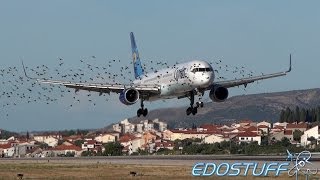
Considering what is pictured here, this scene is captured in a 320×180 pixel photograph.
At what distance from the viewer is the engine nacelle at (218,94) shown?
4476 inches

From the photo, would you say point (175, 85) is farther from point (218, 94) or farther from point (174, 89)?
point (218, 94)

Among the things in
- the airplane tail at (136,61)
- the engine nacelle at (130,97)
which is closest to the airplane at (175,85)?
the engine nacelle at (130,97)

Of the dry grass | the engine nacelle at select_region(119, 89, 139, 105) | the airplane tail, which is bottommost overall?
the dry grass

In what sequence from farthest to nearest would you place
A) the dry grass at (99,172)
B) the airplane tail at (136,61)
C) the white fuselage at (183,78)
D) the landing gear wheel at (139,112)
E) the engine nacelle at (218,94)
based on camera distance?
the airplane tail at (136,61)
the landing gear wheel at (139,112)
the engine nacelle at (218,94)
the white fuselage at (183,78)
the dry grass at (99,172)

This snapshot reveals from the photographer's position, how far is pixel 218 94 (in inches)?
4476

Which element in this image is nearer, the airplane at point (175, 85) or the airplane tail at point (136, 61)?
the airplane at point (175, 85)

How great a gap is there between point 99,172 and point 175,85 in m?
27.5

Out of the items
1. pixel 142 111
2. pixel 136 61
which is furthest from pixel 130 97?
pixel 136 61

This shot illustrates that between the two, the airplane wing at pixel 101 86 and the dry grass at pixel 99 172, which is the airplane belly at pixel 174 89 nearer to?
the airplane wing at pixel 101 86

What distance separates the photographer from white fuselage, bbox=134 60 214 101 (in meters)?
104

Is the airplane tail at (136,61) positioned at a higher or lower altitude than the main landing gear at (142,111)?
higher

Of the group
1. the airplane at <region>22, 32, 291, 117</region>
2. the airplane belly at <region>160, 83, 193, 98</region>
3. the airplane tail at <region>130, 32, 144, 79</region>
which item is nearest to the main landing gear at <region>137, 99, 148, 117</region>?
the airplane at <region>22, 32, 291, 117</region>

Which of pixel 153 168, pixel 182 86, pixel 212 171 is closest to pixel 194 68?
pixel 182 86

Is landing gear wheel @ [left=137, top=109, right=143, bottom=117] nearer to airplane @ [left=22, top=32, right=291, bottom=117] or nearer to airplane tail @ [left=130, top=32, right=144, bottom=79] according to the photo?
airplane @ [left=22, top=32, right=291, bottom=117]
